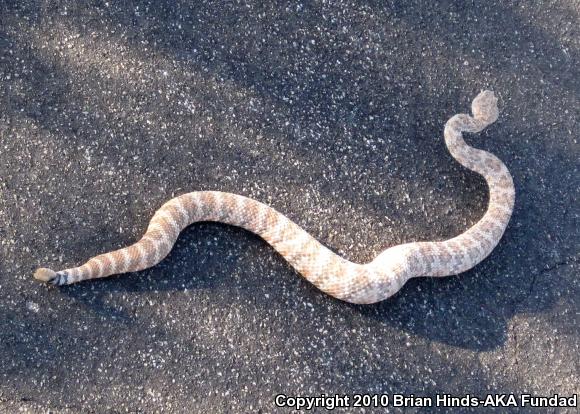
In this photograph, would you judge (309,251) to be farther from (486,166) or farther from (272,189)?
(486,166)

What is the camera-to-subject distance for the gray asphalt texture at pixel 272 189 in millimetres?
4684

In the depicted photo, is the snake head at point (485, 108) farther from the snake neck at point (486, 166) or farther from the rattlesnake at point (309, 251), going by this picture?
the rattlesnake at point (309, 251)

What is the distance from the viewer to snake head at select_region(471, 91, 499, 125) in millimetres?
5703

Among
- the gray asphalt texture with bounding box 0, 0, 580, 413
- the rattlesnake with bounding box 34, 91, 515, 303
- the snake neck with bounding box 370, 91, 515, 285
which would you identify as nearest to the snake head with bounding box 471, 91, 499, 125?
the snake neck with bounding box 370, 91, 515, 285

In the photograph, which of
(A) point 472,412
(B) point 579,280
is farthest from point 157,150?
(B) point 579,280

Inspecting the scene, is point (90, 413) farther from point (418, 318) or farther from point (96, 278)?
point (418, 318)

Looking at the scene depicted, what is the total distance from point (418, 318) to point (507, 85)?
8.96ft

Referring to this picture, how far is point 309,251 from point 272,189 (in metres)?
0.74

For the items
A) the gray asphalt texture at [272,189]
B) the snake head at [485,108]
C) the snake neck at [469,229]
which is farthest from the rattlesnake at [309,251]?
the snake head at [485,108]

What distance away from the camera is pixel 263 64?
5777 millimetres

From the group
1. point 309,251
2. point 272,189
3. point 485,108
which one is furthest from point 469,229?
point 272,189

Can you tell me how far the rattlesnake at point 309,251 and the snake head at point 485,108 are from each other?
0.86 m

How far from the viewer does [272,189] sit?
17.9 feet

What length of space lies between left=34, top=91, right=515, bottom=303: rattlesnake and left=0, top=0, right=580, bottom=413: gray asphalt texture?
0.15 m
